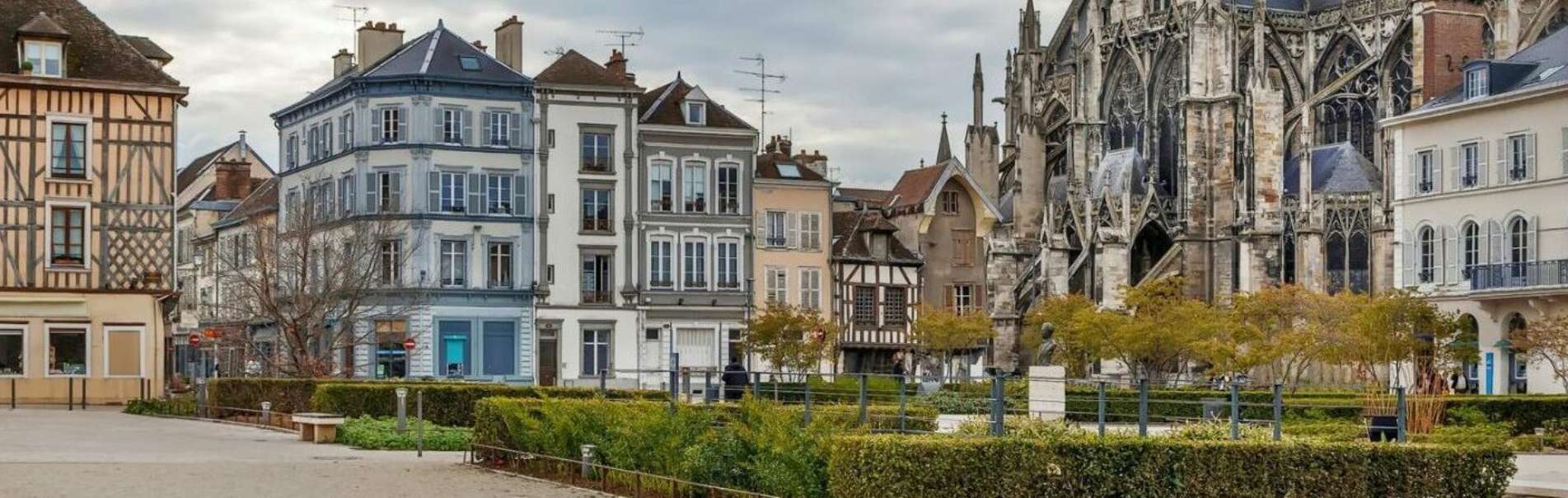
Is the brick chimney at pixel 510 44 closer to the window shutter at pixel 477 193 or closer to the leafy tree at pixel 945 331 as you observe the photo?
the window shutter at pixel 477 193

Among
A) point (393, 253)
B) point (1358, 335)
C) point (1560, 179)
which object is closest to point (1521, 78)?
point (1560, 179)

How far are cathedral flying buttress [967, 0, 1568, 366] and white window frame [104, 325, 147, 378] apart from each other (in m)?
31.7

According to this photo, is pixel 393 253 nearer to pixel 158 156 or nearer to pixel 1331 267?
pixel 158 156

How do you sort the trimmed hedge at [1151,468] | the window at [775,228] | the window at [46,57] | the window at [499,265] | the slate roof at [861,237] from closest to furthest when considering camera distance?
the trimmed hedge at [1151,468], the window at [46,57], the window at [499,265], the window at [775,228], the slate roof at [861,237]

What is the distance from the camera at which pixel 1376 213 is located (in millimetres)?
64438

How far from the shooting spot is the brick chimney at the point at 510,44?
5969 cm

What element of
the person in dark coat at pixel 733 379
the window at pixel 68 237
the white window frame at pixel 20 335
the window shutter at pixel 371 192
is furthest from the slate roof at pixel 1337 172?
the white window frame at pixel 20 335

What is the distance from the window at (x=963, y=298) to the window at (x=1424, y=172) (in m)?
24.9

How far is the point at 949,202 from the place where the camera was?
7269cm

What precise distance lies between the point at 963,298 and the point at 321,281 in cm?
3023

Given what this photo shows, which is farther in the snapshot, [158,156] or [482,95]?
[482,95]

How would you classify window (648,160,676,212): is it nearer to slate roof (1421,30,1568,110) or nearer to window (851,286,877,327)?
window (851,286,877,327)

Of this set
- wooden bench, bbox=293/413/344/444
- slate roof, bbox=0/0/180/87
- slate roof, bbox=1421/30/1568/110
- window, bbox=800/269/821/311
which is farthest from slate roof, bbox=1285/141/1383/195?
wooden bench, bbox=293/413/344/444

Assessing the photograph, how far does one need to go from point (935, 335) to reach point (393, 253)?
18.8m
